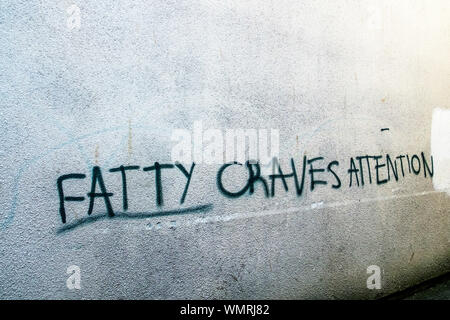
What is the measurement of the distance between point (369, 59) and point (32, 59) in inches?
131

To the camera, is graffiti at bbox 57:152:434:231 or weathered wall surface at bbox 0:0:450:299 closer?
weathered wall surface at bbox 0:0:450:299

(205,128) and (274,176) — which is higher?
(205,128)

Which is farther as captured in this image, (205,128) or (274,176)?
(274,176)

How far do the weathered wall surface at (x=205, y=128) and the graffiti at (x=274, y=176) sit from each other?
2cm

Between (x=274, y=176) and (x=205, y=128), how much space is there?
2.69 feet

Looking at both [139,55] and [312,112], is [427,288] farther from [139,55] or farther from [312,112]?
[139,55]

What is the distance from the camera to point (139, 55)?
243cm

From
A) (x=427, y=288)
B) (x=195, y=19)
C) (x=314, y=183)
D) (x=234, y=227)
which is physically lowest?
(x=427, y=288)

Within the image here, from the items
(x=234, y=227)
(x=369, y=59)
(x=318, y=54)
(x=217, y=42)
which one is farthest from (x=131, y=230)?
(x=369, y=59)

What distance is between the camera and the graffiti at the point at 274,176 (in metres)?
2.29

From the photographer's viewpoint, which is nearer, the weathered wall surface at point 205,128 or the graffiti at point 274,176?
the weathered wall surface at point 205,128

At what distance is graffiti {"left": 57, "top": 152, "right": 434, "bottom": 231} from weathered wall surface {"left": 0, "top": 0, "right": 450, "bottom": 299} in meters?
0.02

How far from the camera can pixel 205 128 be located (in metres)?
2.65

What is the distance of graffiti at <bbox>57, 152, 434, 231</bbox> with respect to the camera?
2293 millimetres
